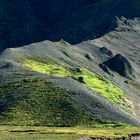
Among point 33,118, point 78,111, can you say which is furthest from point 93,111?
point 33,118

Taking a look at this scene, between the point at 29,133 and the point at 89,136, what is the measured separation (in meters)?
14.9

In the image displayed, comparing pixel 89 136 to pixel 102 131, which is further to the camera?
pixel 102 131

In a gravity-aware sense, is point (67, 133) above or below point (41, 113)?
below

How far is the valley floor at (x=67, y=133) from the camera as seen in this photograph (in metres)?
160

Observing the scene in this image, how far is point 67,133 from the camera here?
168 metres

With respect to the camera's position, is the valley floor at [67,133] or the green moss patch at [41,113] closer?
the valley floor at [67,133]

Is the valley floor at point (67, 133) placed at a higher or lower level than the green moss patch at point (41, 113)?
lower

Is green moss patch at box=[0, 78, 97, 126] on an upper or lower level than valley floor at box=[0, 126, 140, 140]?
upper

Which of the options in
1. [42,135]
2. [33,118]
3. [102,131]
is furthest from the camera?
[33,118]

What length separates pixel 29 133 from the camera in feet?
549

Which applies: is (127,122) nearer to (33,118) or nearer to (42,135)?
(33,118)

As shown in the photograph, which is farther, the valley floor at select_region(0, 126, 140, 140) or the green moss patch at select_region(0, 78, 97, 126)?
the green moss patch at select_region(0, 78, 97, 126)

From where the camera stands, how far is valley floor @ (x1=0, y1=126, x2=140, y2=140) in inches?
6284

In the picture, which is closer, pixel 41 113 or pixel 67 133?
pixel 67 133
